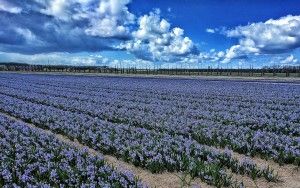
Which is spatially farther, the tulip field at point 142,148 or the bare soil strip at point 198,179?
the tulip field at point 142,148

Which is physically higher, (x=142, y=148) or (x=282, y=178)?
(x=142, y=148)

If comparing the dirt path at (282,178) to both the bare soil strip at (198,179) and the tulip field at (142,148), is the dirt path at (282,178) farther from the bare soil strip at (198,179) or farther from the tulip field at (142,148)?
the tulip field at (142,148)

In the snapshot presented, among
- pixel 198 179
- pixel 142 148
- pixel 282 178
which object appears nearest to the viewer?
pixel 198 179

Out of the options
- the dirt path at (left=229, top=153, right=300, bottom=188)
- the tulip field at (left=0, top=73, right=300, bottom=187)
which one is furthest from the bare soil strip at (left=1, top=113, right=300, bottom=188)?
the tulip field at (left=0, top=73, right=300, bottom=187)

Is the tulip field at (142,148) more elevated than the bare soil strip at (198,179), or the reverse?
the tulip field at (142,148)

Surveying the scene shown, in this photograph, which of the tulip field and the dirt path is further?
the tulip field

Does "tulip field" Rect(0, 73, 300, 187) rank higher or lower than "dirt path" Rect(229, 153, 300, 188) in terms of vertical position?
higher

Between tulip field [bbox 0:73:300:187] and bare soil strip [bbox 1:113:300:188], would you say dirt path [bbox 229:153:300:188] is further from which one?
tulip field [bbox 0:73:300:187]

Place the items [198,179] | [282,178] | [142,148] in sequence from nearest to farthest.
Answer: [198,179]
[282,178]
[142,148]

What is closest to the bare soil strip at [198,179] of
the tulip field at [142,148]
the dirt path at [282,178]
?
the dirt path at [282,178]

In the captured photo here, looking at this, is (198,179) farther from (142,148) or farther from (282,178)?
(142,148)

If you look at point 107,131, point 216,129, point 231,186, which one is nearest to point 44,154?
point 107,131

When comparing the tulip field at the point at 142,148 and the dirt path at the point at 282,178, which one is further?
the tulip field at the point at 142,148

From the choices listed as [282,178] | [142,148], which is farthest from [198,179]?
[142,148]
